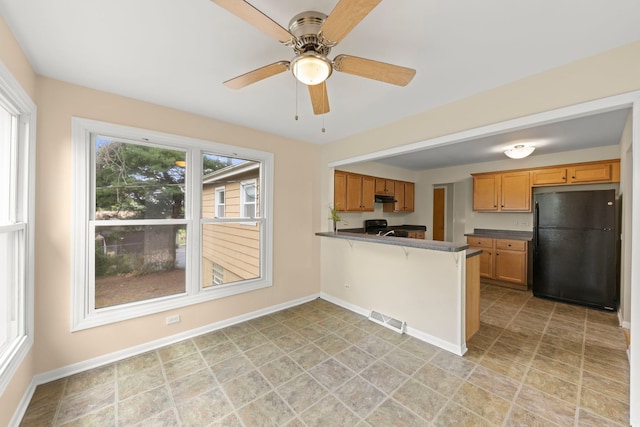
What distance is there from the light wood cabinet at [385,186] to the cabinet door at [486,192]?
5.27ft

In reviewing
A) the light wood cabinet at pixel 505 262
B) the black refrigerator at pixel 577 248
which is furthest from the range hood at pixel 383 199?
the black refrigerator at pixel 577 248

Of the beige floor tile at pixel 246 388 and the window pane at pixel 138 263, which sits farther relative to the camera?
the window pane at pixel 138 263

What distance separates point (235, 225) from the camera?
3.32 metres

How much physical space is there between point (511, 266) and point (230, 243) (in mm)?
4758

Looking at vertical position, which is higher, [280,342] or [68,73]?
[68,73]

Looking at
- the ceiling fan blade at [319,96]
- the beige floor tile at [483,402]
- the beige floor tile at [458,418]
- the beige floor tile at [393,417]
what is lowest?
the beige floor tile at [393,417]

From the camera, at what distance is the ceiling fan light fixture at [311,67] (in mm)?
1384

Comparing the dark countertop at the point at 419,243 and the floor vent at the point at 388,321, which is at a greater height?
the dark countertop at the point at 419,243

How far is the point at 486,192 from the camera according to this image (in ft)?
16.2

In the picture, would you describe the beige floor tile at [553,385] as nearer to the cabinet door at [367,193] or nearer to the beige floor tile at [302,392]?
the beige floor tile at [302,392]

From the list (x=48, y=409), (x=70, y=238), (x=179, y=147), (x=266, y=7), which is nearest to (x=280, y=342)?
(x=48, y=409)

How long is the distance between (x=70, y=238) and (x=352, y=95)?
9.32ft

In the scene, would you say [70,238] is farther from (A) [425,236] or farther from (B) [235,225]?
(A) [425,236]

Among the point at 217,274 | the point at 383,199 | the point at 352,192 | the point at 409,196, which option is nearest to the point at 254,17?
the point at 217,274
